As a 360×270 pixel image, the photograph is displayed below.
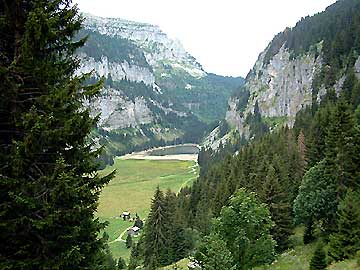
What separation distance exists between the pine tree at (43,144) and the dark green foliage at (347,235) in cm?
2522

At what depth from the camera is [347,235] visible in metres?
33.5

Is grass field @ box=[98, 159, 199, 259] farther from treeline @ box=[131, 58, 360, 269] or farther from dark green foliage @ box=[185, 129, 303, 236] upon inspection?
treeline @ box=[131, 58, 360, 269]

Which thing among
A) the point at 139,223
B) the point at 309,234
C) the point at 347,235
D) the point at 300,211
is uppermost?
the point at 347,235

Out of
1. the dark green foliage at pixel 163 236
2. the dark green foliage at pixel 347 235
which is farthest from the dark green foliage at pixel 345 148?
the dark green foliage at pixel 163 236

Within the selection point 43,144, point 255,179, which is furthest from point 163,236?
point 43,144

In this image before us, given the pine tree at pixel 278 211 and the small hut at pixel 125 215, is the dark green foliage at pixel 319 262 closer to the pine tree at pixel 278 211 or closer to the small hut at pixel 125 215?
the pine tree at pixel 278 211

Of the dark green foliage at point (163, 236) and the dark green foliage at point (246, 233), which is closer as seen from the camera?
the dark green foliage at point (246, 233)

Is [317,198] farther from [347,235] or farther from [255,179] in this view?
[255,179]

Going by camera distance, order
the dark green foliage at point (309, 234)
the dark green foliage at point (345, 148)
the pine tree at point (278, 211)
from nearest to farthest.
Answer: the dark green foliage at point (345, 148)
the dark green foliage at point (309, 234)
the pine tree at point (278, 211)

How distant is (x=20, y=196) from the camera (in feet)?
39.7

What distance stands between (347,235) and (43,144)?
28.6 metres

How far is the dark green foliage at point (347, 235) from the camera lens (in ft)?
108

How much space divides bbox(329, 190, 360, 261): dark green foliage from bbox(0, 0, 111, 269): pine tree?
82.7 feet

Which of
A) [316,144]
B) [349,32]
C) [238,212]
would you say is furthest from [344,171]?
[349,32]
